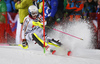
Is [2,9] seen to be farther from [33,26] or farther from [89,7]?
[89,7]

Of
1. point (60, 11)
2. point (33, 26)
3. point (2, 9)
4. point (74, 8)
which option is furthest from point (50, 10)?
point (2, 9)

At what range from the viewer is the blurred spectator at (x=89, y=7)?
4.63 metres

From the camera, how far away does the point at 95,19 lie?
15.6 ft

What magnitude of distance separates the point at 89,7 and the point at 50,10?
1122 mm

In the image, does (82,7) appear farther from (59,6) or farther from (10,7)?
(10,7)

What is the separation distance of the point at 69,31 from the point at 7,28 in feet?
7.71

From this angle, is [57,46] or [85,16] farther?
[85,16]

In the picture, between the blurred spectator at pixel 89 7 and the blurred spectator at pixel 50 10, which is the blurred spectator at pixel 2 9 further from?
the blurred spectator at pixel 89 7

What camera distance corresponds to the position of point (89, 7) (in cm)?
468

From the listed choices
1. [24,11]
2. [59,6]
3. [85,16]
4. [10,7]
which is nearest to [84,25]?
[85,16]

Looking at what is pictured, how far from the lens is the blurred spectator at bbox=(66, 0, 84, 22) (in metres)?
4.84

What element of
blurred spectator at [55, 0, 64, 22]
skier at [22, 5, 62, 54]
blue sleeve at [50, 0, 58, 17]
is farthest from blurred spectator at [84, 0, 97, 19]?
skier at [22, 5, 62, 54]

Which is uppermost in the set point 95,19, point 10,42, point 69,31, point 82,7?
point 82,7

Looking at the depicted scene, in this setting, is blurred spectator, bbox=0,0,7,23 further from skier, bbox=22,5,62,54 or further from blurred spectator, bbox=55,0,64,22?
skier, bbox=22,5,62,54
